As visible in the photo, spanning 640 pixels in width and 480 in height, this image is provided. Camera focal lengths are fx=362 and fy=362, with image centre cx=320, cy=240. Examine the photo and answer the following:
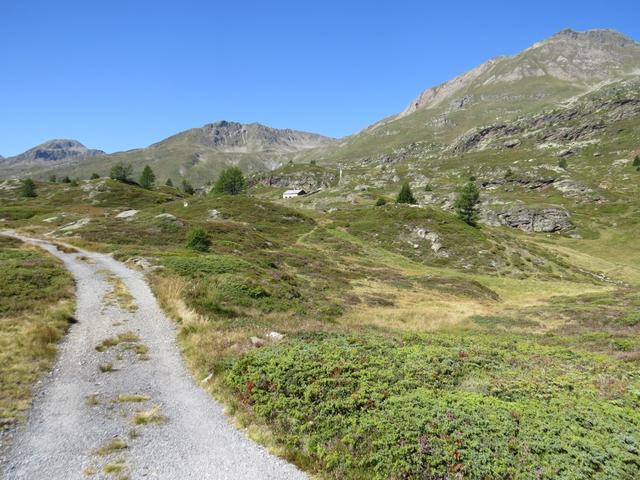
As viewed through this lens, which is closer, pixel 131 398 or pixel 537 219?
pixel 131 398

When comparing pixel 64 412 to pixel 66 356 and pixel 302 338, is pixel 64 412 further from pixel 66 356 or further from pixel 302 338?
pixel 302 338

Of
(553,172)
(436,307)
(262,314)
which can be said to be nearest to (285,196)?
(553,172)

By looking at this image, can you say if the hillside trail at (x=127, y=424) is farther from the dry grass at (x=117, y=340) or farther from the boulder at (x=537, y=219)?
the boulder at (x=537, y=219)

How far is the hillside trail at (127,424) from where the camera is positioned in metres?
8.26

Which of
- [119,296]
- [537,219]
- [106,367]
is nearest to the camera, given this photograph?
[106,367]

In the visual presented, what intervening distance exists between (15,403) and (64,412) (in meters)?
1.40

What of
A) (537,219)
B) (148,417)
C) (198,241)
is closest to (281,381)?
(148,417)

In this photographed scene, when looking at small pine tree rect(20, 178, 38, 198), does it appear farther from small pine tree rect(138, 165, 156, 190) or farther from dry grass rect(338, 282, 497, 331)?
dry grass rect(338, 282, 497, 331)

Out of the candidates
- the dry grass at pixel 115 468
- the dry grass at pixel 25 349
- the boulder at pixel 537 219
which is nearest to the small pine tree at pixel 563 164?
the boulder at pixel 537 219

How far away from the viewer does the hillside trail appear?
8.26 m

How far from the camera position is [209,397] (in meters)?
11.7

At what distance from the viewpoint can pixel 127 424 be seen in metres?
10.0

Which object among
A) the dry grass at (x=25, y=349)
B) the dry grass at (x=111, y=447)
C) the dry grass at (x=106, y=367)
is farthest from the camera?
the dry grass at (x=106, y=367)

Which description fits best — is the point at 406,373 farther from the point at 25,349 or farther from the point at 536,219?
the point at 536,219
